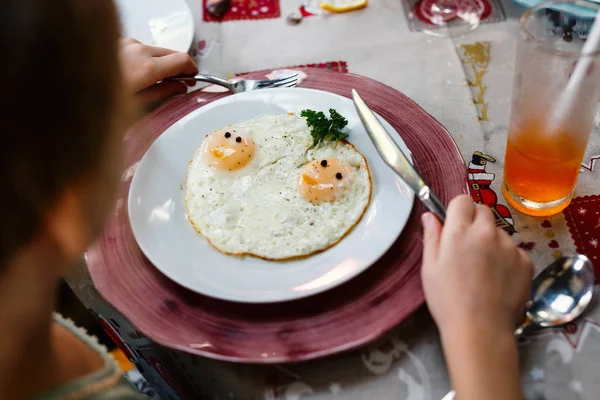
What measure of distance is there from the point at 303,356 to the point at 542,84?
615mm

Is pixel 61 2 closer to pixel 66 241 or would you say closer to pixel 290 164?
pixel 66 241

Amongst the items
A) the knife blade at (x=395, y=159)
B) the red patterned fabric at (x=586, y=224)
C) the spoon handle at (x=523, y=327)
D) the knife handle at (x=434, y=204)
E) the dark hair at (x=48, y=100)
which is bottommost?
the red patterned fabric at (x=586, y=224)

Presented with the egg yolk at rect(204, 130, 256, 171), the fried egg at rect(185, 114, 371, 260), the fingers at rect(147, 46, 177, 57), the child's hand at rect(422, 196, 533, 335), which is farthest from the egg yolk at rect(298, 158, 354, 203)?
the fingers at rect(147, 46, 177, 57)

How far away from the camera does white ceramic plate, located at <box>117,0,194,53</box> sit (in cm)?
151

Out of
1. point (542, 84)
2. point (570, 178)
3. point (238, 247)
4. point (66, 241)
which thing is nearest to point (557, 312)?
point (570, 178)

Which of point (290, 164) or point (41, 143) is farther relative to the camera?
point (290, 164)

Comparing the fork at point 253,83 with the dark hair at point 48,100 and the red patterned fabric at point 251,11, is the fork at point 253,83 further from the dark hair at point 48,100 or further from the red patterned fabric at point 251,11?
the dark hair at point 48,100

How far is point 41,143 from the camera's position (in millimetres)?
586

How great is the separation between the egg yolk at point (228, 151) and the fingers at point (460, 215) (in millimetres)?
487

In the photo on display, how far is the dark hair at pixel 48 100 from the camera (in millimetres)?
522

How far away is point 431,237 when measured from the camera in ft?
2.89

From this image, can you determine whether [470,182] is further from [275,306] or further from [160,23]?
[160,23]

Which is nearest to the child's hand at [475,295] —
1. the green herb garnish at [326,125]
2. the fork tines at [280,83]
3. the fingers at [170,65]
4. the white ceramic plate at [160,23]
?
the green herb garnish at [326,125]

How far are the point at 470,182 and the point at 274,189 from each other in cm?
42
